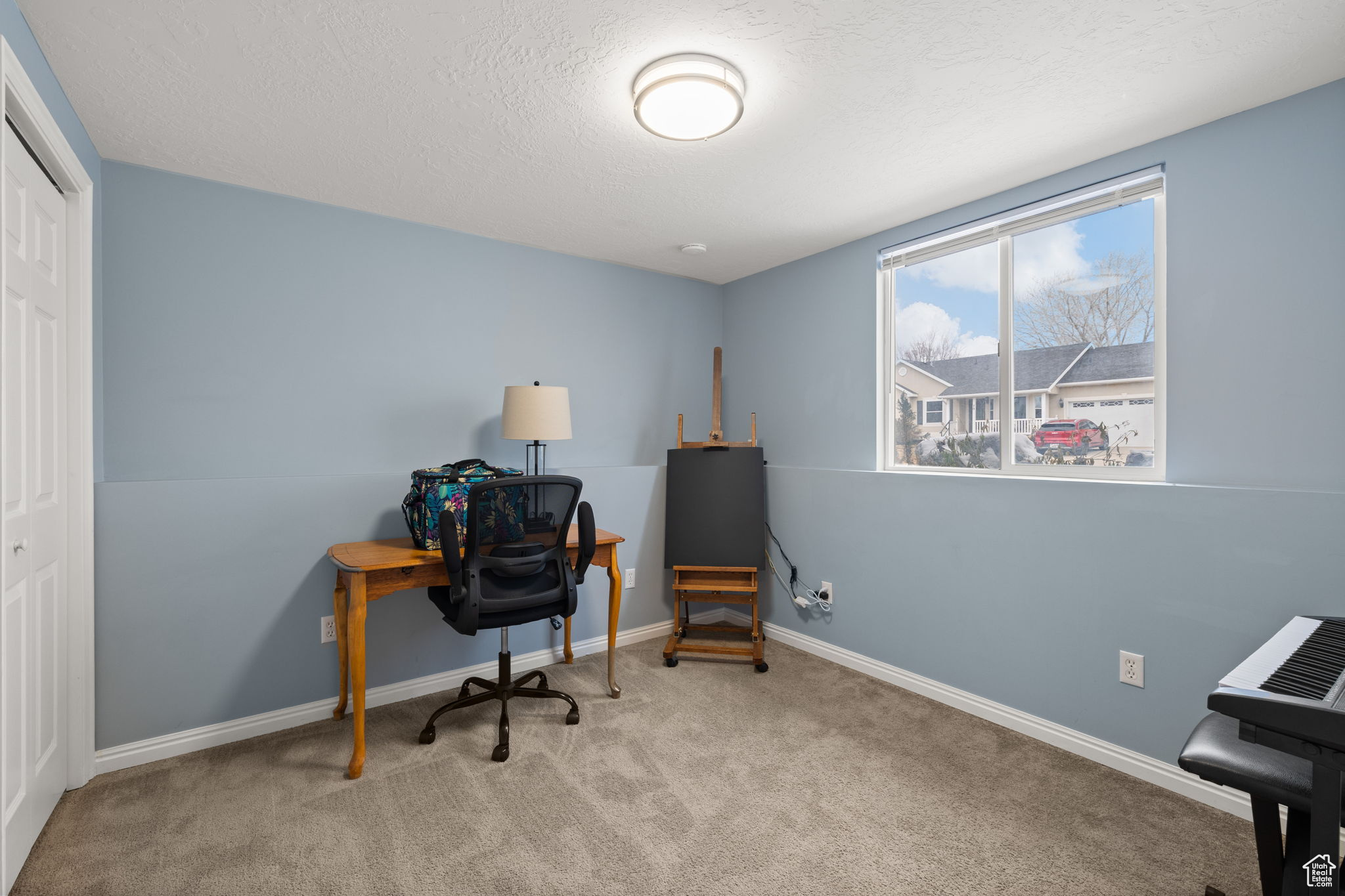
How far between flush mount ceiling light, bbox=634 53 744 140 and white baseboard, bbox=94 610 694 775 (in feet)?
8.16

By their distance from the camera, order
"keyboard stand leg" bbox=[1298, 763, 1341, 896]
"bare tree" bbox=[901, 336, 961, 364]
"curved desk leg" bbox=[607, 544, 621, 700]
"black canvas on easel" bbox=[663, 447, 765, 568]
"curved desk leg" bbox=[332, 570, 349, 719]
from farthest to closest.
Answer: "black canvas on easel" bbox=[663, 447, 765, 568], "bare tree" bbox=[901, 336, 961, 364], "curved desk leg" bbox=[607, 544, 621, 700], "curved desk leg" bbox=[332, 570, 349, 719], "keyboard stand leg" bbox=[1298, 763, 1341, 896]

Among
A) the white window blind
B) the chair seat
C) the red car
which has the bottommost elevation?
the chair seat

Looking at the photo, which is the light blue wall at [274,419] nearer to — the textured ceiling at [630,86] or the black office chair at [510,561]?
the textured ceiling at [630,86]

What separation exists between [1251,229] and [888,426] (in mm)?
1597

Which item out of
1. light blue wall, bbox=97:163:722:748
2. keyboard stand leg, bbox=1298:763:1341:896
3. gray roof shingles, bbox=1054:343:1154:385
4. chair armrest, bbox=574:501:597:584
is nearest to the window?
gray roof shingles, bbox=1054:343:1154:385

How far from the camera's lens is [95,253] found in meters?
2.28

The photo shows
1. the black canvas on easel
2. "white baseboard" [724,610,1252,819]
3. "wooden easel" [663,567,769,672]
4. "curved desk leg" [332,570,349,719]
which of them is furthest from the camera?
the black canvas on easel

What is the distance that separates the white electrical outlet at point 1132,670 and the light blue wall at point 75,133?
3757mm

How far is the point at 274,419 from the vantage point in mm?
2684

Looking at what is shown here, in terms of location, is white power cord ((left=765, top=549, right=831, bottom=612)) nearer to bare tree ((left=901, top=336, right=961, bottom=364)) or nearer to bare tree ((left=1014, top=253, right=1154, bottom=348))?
bare tree ((left=901, top=336, right=961, bottom=364))

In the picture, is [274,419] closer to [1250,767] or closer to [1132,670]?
[1250,767]

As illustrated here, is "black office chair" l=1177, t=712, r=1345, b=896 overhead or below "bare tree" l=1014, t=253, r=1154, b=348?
below

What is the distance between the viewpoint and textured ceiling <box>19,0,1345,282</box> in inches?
62.6

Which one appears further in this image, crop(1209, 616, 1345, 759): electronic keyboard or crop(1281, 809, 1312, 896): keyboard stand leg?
crop(1281, 809, 1312, 896): keyboard stand leg
